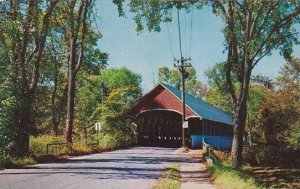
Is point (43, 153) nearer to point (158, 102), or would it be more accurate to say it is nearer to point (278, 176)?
point (278, 176)

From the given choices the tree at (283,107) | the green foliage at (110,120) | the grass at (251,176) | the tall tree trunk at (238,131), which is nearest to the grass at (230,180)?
the grass at (251,176)

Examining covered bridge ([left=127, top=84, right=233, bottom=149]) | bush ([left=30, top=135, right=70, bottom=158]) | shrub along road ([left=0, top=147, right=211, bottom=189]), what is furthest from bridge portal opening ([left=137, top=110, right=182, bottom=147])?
shrub along road ([left=0, top=147, right=211, bottom=189])

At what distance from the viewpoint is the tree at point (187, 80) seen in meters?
104

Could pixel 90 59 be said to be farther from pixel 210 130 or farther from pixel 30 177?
pixel 30 177

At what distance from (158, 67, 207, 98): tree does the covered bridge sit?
49.1m

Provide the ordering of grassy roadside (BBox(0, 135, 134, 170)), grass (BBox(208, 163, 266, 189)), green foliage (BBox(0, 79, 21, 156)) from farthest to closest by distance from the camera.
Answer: green foliage (BBox(0, 79, 21, 156)) < grassy roadside (BBox(0, 135, 134, 170)) < grass (BBox(208, 163, 266, 189))

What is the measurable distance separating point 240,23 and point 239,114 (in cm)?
459

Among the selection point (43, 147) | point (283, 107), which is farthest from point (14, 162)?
point (283, 107)

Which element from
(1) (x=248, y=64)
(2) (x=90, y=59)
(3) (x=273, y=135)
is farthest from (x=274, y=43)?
(3) (x=273, y=135)

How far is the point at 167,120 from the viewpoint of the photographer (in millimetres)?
51969

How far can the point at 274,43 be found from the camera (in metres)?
22.3

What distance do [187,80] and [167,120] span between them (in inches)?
2380

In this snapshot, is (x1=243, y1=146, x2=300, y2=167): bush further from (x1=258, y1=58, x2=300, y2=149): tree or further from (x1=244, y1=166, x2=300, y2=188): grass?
(x1=258, y1=58, x2=300, y2=149): tree

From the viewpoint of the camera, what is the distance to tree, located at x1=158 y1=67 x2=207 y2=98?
10431 cm
